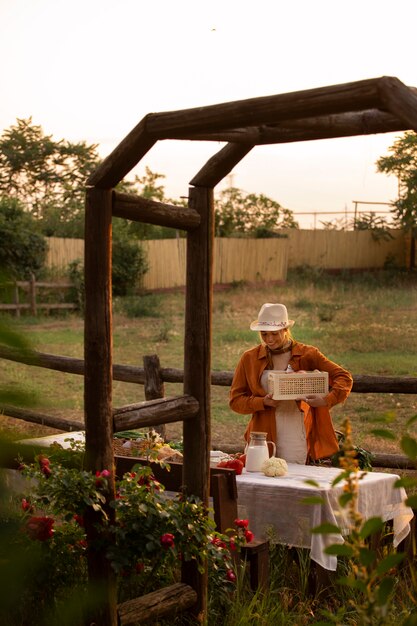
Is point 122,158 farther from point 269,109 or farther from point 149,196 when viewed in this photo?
point 149,196

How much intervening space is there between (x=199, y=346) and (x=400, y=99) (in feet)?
5.42

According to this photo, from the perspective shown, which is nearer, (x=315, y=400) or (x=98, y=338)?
(x=98, y=338)

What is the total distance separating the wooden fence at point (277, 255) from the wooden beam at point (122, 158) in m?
27.8

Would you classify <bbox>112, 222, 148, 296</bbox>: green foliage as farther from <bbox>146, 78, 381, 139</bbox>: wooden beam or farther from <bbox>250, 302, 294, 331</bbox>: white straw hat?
<bbox>146, 78, 381, 139</bbox>: wooden beam

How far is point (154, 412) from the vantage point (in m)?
3.78

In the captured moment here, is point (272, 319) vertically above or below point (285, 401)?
above

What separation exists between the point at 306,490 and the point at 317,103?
2526 millimetres

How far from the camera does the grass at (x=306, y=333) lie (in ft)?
44.9

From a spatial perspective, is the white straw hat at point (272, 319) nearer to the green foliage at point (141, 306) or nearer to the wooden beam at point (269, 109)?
the wooden beam at point (269, 109)

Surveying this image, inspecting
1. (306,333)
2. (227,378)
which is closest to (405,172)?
(306,333)

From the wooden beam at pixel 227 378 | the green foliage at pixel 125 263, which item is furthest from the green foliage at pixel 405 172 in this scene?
the wooden beam at pixel 227 378

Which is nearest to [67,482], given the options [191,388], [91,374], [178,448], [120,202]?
[91,374]

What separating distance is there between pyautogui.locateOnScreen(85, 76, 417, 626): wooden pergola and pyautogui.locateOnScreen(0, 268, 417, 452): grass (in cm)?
433

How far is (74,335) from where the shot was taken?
66.7 feet
